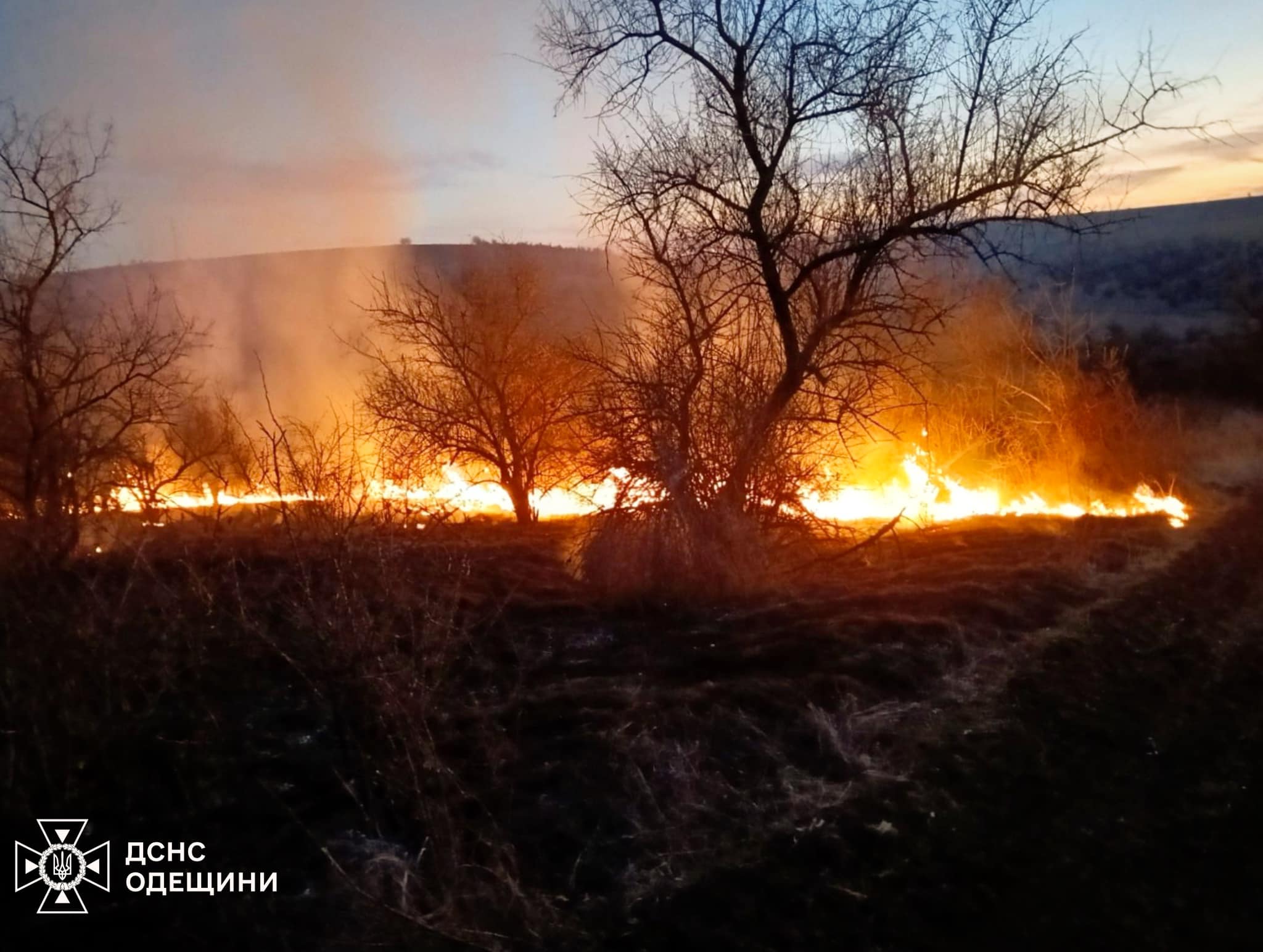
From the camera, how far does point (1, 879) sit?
16.7 feet

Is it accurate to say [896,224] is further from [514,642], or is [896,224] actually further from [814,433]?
[514,642]

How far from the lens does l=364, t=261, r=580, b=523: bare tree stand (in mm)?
18828

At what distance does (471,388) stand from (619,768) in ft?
45.0

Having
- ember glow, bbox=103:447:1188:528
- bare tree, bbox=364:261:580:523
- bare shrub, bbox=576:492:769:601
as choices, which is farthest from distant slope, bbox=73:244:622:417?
bare shrub, bbox=576:492:769:601

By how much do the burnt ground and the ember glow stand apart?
466cm

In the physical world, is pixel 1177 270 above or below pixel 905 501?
above

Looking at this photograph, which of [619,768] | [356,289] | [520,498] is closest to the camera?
[619,768]

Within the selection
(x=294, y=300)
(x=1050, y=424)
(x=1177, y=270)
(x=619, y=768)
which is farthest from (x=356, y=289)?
(x=619, y=768)

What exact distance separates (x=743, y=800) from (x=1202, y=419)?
84.2 ft

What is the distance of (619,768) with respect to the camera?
6.32 m

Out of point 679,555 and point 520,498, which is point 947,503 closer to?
point 520,498

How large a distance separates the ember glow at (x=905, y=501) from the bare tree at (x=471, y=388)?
607 mm

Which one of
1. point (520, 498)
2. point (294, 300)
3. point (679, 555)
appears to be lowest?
point (679, 555)

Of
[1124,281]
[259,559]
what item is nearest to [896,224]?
[259,559]
